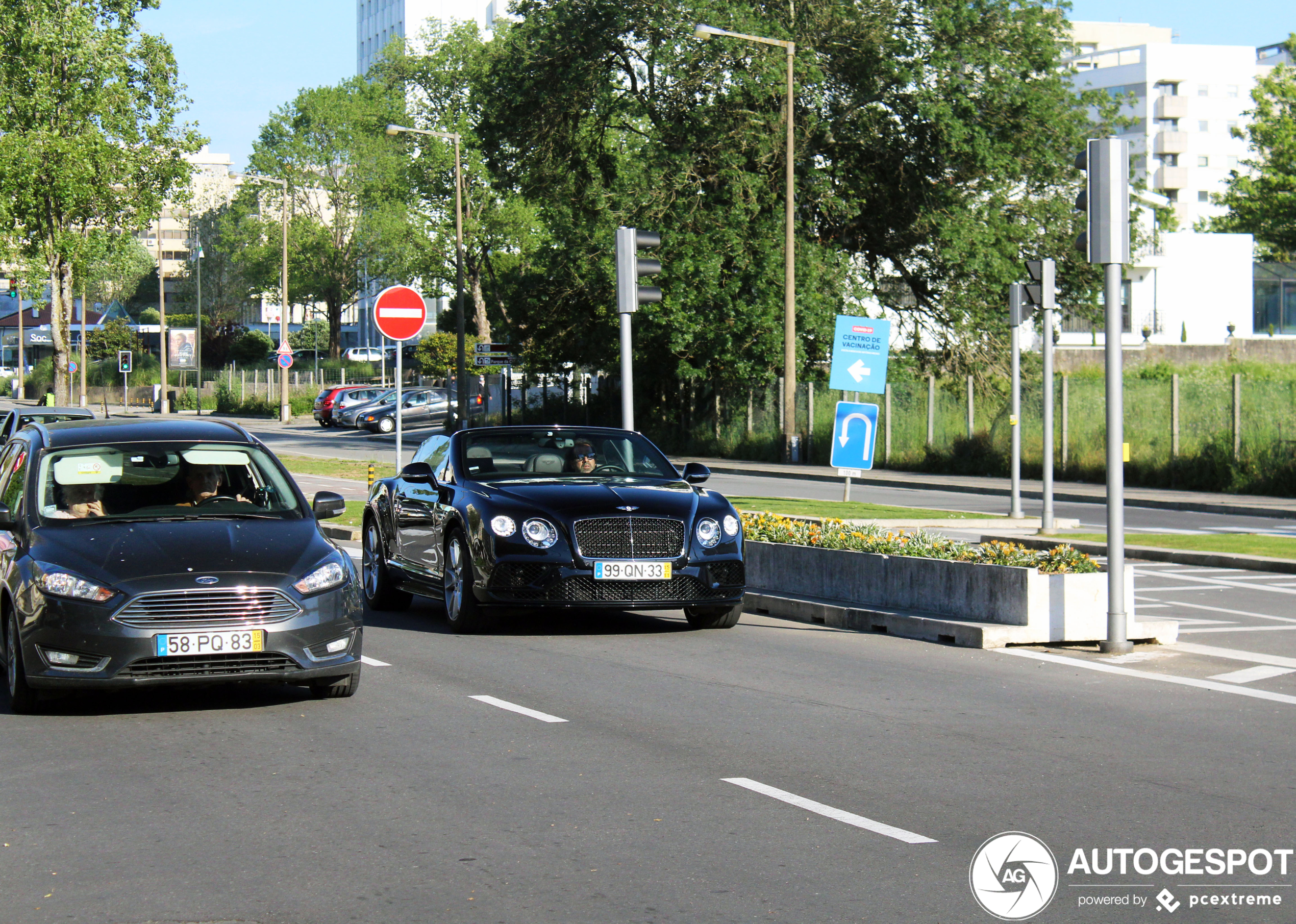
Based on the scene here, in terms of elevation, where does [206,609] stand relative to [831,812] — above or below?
above

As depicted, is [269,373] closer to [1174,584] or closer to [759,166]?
[759,166]

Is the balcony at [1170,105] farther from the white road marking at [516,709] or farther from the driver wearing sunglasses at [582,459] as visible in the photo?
the white road marking at [516,709]

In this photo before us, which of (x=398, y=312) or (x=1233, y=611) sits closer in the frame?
(x=1233, y=611)

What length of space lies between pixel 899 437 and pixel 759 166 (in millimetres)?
7668

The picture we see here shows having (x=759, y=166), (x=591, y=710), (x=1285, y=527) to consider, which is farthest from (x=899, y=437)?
(x=591, y=710)

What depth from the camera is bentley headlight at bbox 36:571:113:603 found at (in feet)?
26.1

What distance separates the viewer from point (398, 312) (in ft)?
65.9

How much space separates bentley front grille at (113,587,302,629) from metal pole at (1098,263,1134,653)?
5445mm

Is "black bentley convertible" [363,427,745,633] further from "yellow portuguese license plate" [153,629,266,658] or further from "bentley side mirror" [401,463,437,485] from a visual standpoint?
"yellow portuguese license plate" [153,629,266,658]

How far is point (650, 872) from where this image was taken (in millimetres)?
5383

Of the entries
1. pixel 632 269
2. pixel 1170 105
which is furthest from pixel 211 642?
pixel 1170 105

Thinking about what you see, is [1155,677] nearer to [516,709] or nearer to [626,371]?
[516,709]

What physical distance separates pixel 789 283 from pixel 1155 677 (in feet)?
87.9

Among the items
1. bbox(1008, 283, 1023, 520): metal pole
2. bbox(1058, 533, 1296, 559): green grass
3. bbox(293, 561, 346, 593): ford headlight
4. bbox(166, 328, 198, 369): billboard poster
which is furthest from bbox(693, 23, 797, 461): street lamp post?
bbox(166, 328, 198, 369): billboard poster
